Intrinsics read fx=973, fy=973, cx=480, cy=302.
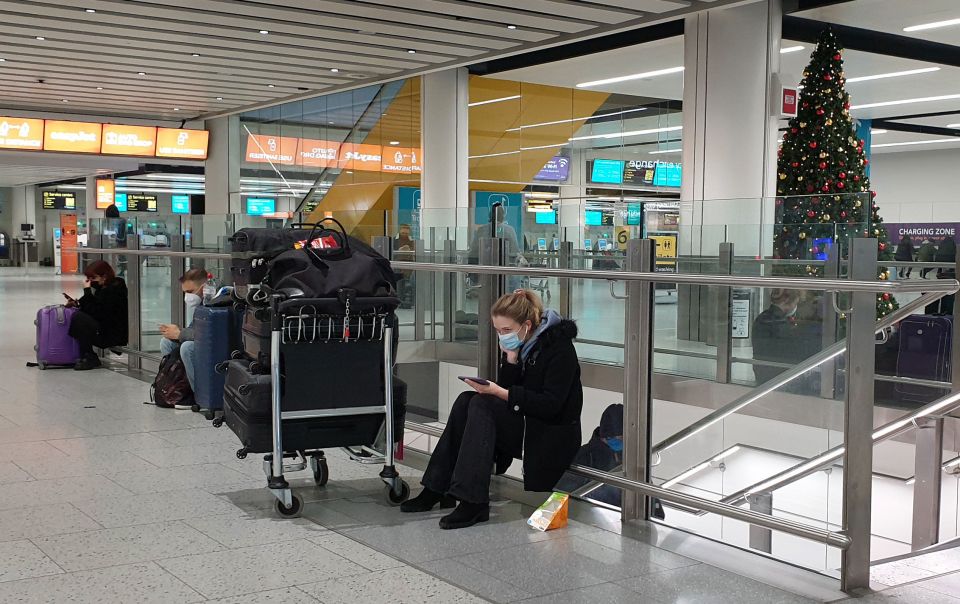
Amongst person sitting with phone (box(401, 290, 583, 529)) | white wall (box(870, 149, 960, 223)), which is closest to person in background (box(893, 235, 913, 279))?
person sitting with phone (box(401, 290, 583, 529))

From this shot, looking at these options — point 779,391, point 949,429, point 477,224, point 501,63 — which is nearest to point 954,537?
point 949,429

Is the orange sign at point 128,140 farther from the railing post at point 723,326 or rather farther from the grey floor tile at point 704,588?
the grey floor tile at point 704,588

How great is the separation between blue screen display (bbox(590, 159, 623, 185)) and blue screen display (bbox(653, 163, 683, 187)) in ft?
1.91

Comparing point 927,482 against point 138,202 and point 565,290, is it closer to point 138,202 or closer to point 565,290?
point 565,290

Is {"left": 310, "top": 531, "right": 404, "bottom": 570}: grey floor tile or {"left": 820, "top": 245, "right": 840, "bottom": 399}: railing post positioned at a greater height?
{"left": 820, "top": 245, "right": 840, "bottom": 399}: railing post

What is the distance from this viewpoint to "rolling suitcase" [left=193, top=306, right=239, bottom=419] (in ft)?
20.3

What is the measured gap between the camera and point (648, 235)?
407 centimetres

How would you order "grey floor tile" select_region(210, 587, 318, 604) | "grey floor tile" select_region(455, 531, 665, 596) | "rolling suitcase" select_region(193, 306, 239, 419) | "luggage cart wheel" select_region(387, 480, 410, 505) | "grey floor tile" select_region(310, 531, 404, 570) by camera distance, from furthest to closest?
1. "rolling suitcase" select_region(193, 306, 239, 419)
2. "luggage cart wheel" select_region(387, 480, 410, 505)
3. "grey floor tile" select_region(310, 531, 404, 570)
4. "grey floor tile" select_region(455, 531, 665, 596)
5. "grey floor tile" select_region(210, 587, 318, 604)

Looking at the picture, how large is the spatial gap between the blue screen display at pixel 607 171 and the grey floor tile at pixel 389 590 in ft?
40.6

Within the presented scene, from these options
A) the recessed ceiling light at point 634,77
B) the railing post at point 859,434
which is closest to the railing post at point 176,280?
the railing post at point 859,434

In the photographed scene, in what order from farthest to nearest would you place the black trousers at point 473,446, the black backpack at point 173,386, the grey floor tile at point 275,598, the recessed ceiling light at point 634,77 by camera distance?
the recessed ceiling light at point 634,77 → the black backpack at point 173,386 → the black trousers at point 473,446 → the grey floor tile at point 275,598

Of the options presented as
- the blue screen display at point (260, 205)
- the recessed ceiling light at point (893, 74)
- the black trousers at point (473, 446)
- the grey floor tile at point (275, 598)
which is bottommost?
the grey floor tile at point (275, 598)

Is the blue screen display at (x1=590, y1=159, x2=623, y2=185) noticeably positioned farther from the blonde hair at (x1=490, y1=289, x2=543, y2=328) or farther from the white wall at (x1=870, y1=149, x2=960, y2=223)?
the blonde hair at (x1=490, y1=289, x2=543, y2=328)

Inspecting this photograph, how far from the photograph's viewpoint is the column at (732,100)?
31.6 feet
